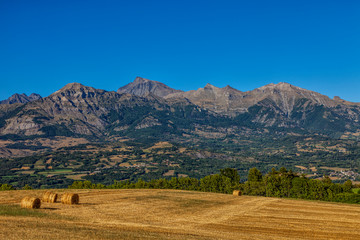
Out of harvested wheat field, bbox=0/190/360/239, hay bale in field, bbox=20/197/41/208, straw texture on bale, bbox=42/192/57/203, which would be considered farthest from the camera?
straw texture on bale, bbox=42/192/57/203

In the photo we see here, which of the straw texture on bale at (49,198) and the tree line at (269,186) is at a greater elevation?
the straw texture on bale at (49,198)

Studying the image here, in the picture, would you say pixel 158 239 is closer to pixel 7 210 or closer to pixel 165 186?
pixel 7 210

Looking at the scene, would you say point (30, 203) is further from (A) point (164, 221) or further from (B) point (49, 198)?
(A) point (164, 221)

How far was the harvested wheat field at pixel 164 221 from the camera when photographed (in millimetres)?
39375

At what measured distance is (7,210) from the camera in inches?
1955

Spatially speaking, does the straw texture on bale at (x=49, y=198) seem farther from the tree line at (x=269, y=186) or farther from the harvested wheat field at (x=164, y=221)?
the tree line at (x=269, y=186)

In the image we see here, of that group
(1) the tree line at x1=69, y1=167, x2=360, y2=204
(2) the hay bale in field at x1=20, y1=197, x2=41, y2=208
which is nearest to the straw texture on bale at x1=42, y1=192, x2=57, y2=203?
(2) the hay bale in field at x1=20, y1=197, x2=41, y2=208

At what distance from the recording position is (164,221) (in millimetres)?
52219

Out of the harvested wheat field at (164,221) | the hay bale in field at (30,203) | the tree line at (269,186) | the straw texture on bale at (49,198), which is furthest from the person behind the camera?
the tree line at (269,186)

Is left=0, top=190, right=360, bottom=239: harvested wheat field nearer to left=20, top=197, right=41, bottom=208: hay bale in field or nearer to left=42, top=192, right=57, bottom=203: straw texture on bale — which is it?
left=20, top=197, right=41, bottom=208: hay bale in field

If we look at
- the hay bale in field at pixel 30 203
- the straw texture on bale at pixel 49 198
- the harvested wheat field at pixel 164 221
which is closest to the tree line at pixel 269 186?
the harvested wheat field at pixel 164 221

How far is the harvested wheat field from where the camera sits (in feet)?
129

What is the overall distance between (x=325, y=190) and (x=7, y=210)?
383 feet

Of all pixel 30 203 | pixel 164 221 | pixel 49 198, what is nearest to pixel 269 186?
pixel 164 221
